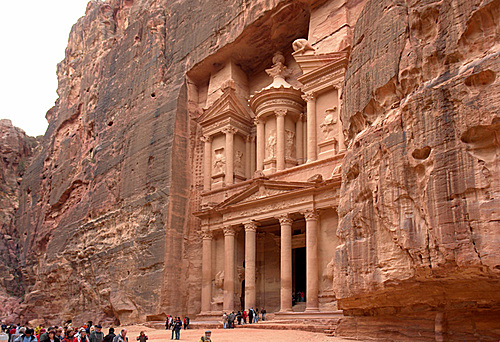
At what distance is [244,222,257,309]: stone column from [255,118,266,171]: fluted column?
3359mm

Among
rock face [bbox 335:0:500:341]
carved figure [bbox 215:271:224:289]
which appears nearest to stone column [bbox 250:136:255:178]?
carved figure [bbox 215:271:224:289]

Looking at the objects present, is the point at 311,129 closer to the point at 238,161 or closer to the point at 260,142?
the point at 260,142

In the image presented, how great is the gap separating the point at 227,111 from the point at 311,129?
550 cm

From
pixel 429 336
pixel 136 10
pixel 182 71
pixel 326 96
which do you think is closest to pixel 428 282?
→ pixel 429 336

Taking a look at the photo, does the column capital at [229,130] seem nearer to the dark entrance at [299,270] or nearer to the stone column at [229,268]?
the stone column at [229,268]

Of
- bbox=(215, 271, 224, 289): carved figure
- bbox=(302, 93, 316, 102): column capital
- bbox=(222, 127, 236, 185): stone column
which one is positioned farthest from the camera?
bbox=(222, 127, 236, 185): stone column

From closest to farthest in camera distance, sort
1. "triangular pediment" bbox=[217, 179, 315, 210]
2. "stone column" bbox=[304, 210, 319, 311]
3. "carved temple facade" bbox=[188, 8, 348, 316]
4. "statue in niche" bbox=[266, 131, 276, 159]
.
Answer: "stone column" bbox=[304, 210, 319, 311] → "carved temple facade" bbox=[188, 8, 348, 316] → "triangular pediment" bbox=[217, 179, 315, 210] → "statue in niche" bbox=[266, 131, 276, 159]

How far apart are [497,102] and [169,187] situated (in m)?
20.0

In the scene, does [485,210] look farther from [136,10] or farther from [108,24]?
[108,24]

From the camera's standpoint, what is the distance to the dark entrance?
24802 mm

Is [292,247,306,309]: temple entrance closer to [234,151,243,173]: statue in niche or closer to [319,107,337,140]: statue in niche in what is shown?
[234,151,243,173]: statue in niche

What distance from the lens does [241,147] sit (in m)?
27.7

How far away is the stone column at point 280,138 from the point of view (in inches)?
952

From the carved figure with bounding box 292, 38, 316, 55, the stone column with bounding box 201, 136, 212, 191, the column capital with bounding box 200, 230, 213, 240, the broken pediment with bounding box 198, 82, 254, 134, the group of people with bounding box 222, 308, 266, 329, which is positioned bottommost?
the group of people with bounding box 222, 308, 266, 329
